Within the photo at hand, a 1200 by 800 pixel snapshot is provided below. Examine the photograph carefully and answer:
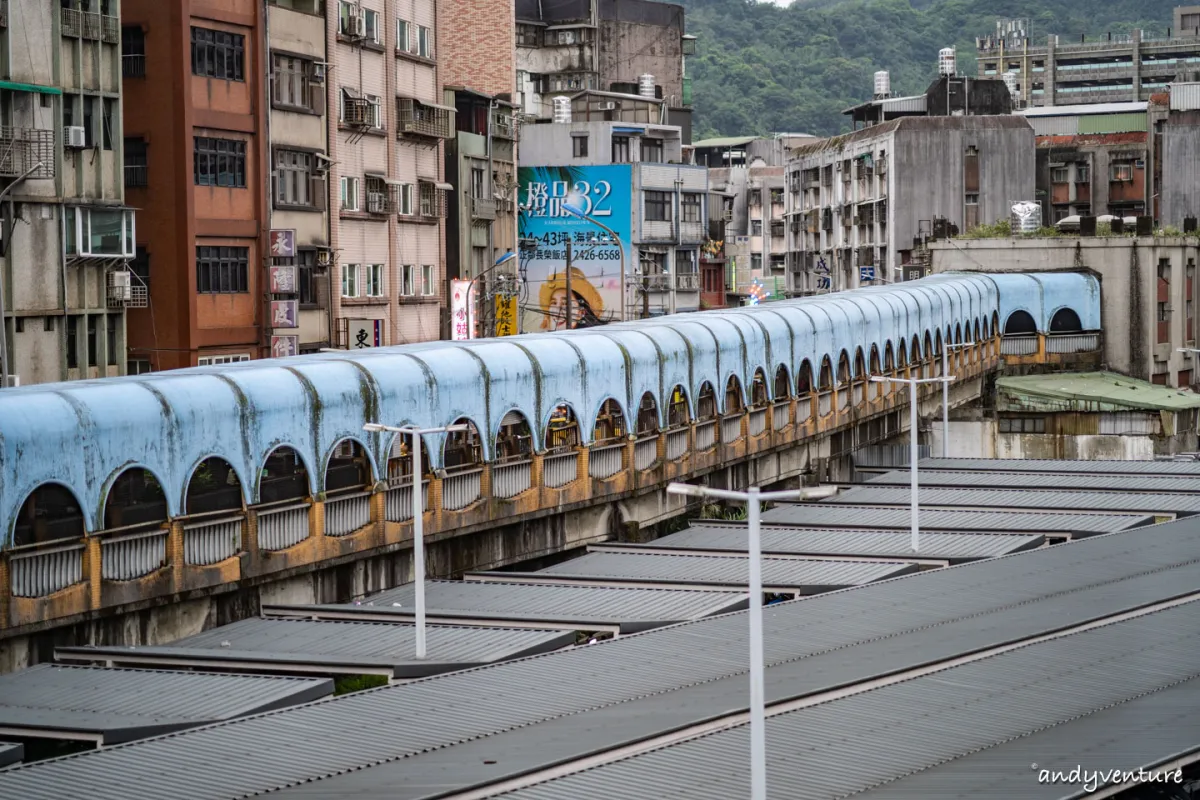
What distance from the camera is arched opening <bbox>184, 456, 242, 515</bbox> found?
141ft

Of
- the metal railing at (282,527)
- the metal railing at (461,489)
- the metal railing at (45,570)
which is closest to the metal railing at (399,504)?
the metal railing at (461,489)

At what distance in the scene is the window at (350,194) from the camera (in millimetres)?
73000

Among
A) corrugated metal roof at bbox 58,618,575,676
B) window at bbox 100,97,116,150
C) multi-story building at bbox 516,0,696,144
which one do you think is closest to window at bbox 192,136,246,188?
window at bbox 100,97,116,150

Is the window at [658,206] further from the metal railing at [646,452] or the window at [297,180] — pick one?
the metal railing at [646,452]

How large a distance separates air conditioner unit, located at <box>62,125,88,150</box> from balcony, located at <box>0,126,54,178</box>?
0.60 m

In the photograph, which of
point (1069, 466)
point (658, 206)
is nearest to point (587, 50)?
point (658, 206)

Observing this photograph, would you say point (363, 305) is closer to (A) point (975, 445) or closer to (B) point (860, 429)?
(B) point (860, 429)

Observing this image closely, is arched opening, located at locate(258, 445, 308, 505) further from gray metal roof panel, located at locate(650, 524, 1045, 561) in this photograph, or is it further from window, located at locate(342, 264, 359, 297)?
window, located at locate(342, 264, 359, 297)

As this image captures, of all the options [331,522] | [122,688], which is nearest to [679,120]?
[331,522]

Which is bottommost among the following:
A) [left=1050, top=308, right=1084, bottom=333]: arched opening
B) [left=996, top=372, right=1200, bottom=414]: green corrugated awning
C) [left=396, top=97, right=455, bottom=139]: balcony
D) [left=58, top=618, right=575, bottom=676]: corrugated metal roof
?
[left=58, top=618, right=575, bottom=676]: corrugated metal roof

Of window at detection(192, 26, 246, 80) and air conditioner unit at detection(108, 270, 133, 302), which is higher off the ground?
window at detection(192, 26, 246, 80)

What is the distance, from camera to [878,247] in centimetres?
12375

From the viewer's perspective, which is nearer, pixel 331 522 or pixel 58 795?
Answer: pixel 58 795

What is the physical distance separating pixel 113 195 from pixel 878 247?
74005 mm
